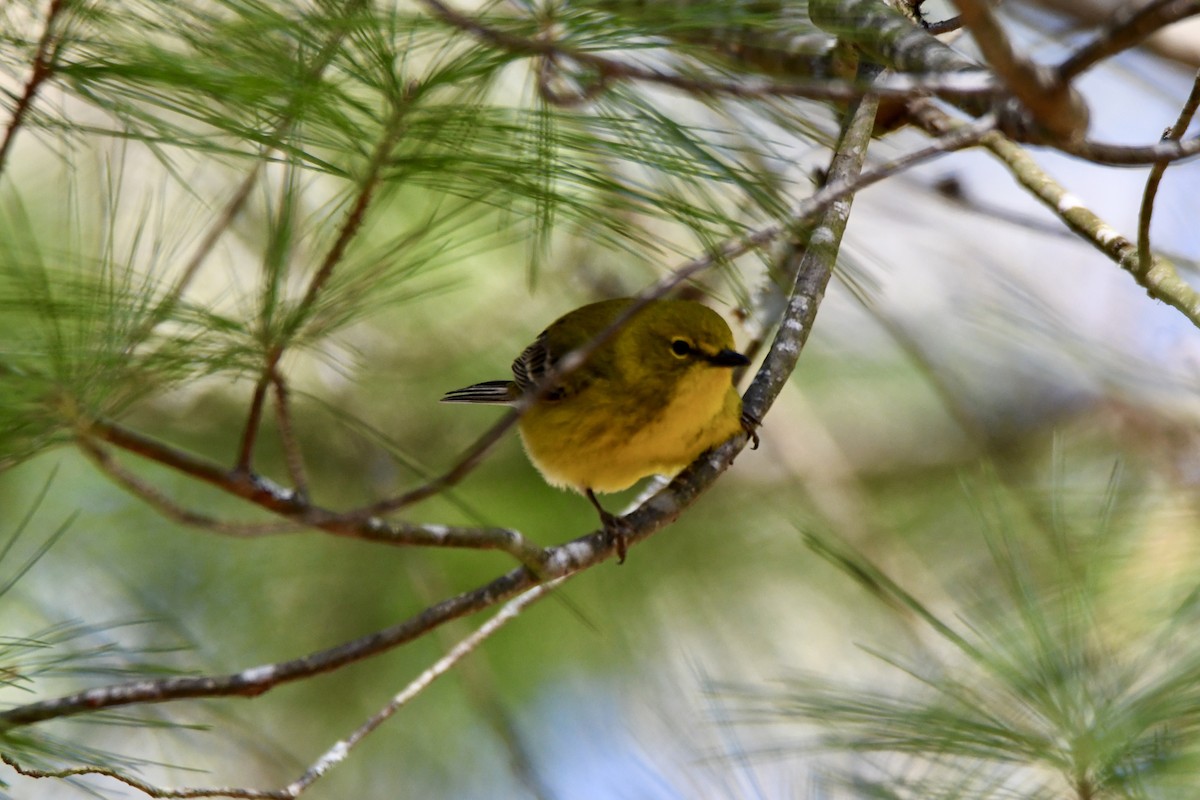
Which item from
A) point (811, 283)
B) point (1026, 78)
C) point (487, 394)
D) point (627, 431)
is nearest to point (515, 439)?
point (487, 394)

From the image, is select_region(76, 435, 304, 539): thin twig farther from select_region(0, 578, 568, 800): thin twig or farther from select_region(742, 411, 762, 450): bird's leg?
select_region(742, 411, 762, 450): bird's leg

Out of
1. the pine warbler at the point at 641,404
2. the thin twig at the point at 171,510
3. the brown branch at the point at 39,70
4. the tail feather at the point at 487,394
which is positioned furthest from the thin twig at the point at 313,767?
the tail feather at the point at 487,394

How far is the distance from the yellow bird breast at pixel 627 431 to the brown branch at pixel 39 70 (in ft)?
4.46

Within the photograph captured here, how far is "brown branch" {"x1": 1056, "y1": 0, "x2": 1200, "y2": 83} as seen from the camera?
0.98 m

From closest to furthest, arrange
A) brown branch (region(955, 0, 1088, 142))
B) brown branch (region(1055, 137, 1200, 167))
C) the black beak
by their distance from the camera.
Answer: brown branch (region(955, 0, 1088, 142)), brown branch (region(1055, 137, 1200, 167)), the black beak

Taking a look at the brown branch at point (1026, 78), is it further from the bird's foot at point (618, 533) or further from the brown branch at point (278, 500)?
the bird's foot at point (618, 533)

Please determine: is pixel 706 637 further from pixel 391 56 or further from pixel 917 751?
pixel 391 56

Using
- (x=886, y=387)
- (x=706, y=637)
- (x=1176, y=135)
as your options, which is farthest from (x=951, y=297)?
(x=1176, y=135)

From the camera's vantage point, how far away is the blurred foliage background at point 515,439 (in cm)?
168

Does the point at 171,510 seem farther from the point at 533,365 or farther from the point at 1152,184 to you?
the point at 533,365

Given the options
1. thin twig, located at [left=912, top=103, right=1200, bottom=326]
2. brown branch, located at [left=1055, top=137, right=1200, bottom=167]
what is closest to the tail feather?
thin twig, located at [left=912, top=103, right=1200, bottom=326]

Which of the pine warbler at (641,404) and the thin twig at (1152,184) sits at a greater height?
the pine warbler at (641,404)

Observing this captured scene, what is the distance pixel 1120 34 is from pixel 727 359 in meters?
1.52

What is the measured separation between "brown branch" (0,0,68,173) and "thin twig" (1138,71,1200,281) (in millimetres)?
1720
